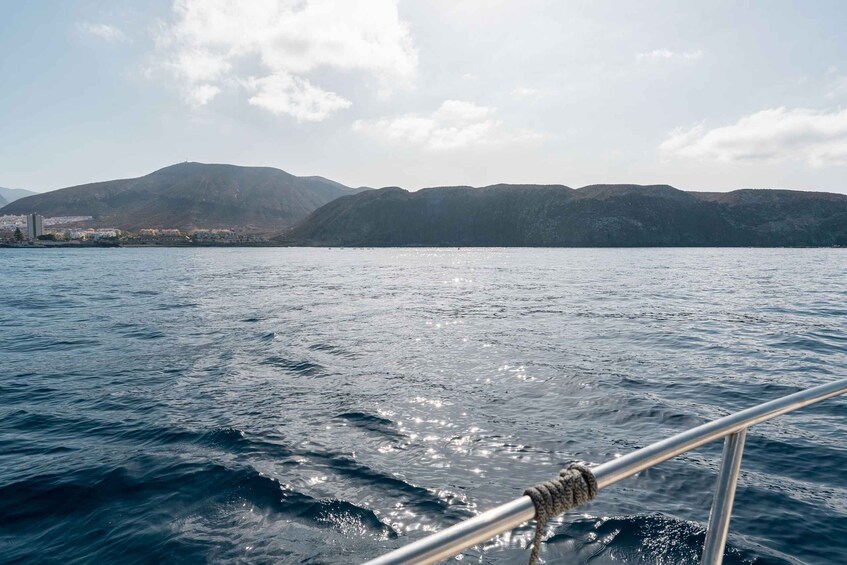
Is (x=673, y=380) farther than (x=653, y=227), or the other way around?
(x=653, y=227)

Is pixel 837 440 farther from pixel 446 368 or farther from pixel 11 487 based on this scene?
pixel 11 487

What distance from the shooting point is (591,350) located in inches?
765

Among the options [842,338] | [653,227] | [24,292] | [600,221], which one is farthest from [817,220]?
[24,292]

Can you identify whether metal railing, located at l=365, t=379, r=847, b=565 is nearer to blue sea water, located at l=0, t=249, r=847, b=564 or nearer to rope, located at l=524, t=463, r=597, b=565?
rope, located at l=524, t=463, r=597, b=565

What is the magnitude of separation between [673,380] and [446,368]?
725cm

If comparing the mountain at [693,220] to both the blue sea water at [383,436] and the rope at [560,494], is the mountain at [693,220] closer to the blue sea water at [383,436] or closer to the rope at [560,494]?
the blue sea water at [383,436]

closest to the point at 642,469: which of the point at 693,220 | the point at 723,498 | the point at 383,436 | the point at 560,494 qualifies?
the point at 560,494

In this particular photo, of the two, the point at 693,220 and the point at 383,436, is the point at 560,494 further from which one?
the point at 693,220

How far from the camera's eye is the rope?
6.59ft

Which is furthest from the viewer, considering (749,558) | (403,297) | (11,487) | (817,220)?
(817,220)

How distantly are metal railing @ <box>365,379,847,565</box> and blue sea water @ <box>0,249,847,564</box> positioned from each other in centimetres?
472

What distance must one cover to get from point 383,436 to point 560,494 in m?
9.07

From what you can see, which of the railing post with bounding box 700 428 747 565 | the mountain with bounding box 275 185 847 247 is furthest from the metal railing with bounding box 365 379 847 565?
the mountain with bounding box 275 185 847 247

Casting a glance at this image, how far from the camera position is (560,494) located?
2.15m
